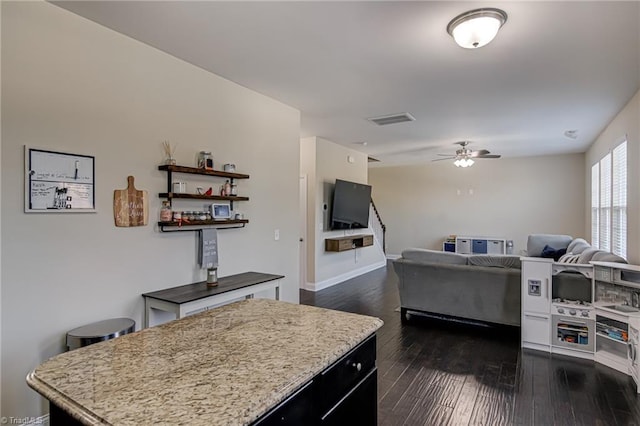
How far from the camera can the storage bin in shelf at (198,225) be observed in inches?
116

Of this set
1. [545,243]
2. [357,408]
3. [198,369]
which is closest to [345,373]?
[357,408]

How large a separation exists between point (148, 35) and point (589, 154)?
8391mm

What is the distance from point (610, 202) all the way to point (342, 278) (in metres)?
4.56

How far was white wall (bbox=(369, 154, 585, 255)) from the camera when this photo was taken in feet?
26.8

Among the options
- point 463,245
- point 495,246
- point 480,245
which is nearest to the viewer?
point 495,246

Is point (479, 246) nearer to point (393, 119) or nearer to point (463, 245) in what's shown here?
point (463, 245)

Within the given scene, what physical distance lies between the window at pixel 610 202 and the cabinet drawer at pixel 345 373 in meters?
4.40

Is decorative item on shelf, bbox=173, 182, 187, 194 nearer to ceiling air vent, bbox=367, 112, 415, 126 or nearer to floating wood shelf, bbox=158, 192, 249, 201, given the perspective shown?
floating wood shelf, bbox=158, 192, 249, 201

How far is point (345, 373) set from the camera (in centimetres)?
133

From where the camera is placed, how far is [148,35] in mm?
2688

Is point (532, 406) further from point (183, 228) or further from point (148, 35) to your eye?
point (148, 35)

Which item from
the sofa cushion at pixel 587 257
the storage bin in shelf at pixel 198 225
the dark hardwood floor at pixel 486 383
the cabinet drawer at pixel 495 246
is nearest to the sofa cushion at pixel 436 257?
the dark hardwood floor at pixel 486 383

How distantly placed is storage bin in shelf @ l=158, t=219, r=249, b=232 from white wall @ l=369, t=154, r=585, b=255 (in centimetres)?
708

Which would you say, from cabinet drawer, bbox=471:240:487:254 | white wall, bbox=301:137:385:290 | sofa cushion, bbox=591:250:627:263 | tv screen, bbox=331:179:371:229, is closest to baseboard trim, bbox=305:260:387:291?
white wall, bbox=301:137:385:290
